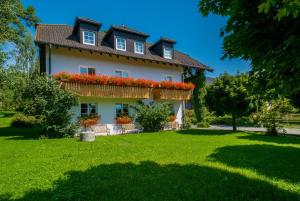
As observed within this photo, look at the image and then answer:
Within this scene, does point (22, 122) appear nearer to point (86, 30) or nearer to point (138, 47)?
point (86, 30)

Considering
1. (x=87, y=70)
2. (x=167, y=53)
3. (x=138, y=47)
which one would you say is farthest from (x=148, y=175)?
(x=167, y=53)

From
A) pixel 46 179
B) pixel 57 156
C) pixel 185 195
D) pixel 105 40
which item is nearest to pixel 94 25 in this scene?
pixel 105 40

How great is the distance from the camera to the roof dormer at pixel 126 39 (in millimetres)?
21047

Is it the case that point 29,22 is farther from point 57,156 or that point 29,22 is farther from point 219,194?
point 219,194

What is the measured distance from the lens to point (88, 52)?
1888 centimetres

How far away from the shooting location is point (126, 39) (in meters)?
21.7

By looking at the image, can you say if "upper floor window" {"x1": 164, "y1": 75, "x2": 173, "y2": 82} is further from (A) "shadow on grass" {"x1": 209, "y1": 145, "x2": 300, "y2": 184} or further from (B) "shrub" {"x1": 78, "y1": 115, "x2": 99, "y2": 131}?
(A) "shadow on grass" {"x1": 209, "y1": 145, "x2": 300, "y2": 184}

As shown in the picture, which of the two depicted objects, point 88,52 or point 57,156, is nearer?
point 57,156

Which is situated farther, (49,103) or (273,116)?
(273,116)

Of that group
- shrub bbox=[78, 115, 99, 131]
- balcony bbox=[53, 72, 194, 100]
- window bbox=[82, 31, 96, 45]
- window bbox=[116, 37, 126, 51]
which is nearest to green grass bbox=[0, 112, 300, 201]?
shrub bbox=[78, 115, 99, 131]

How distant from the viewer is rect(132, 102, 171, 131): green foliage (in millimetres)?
19047

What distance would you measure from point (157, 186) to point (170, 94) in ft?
52.8

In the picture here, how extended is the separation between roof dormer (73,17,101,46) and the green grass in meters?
11.9

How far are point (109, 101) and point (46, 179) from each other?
13.2 meters
